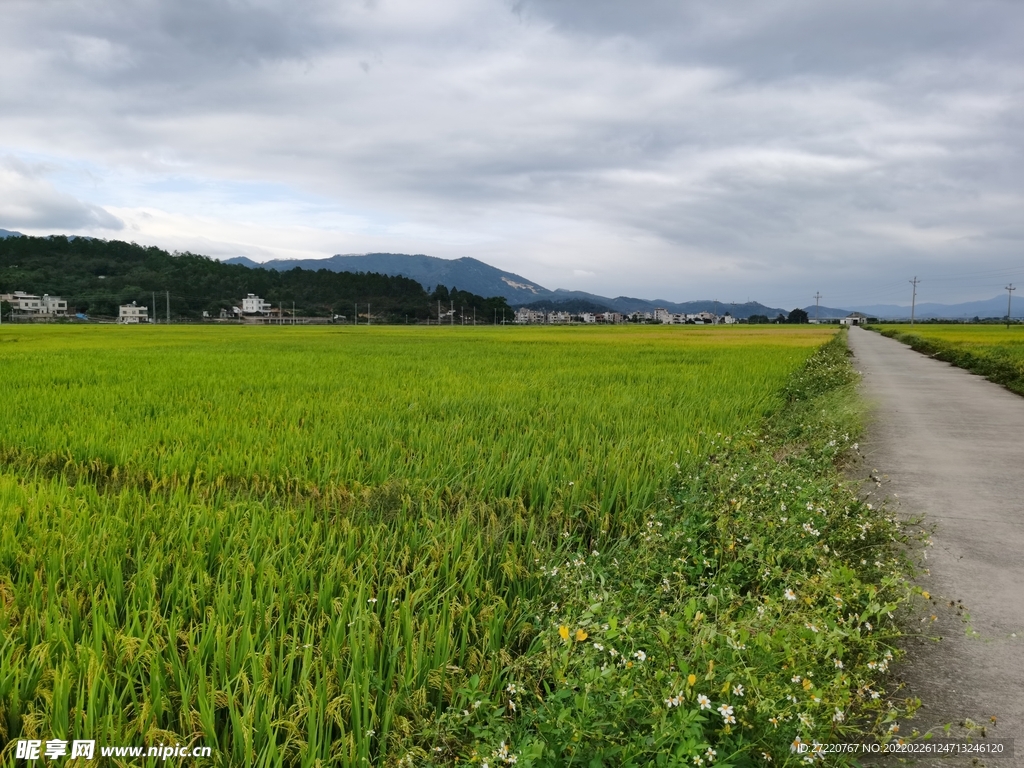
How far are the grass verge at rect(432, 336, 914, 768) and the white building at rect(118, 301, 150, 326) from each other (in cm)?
10418

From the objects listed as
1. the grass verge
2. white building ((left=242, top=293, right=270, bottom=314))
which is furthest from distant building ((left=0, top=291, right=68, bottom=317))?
the grass verge

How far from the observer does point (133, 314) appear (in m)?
94.3

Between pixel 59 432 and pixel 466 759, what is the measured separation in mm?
5570

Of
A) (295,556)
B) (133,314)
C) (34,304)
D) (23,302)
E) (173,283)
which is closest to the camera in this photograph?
(295,556)

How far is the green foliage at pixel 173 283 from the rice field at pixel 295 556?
332 ft

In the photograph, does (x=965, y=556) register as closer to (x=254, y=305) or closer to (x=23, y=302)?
(x=23, y=302)

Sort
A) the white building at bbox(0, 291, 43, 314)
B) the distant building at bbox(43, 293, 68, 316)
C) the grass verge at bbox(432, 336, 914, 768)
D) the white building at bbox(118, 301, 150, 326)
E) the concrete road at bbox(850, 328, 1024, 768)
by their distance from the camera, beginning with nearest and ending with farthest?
1. the grass verge at bbox(432, 336, 914, 768)
2. the concrete road at bbox(850, 328, 1024, 768)
3. the white building at bbox(0, 291, 43, 314)
4. the distant building at bbox(43, 293, 68, 316)
5. the white building at bbox(118, 301, 150, 326)

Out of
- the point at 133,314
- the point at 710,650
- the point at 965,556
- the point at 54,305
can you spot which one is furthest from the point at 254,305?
the point at 710,650

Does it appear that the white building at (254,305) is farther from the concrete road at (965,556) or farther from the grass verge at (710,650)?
the grass verge at (710,650)

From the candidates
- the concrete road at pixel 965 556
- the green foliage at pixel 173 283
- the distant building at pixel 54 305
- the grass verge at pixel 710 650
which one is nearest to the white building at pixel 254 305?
the green foliage at pixel 173 283

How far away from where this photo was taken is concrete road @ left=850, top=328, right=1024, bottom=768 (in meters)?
2.31

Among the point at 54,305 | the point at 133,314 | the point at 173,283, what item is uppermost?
the point at 173,283

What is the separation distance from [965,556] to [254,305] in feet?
380

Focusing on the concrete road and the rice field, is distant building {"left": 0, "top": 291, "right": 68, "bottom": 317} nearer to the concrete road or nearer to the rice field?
the rice field
